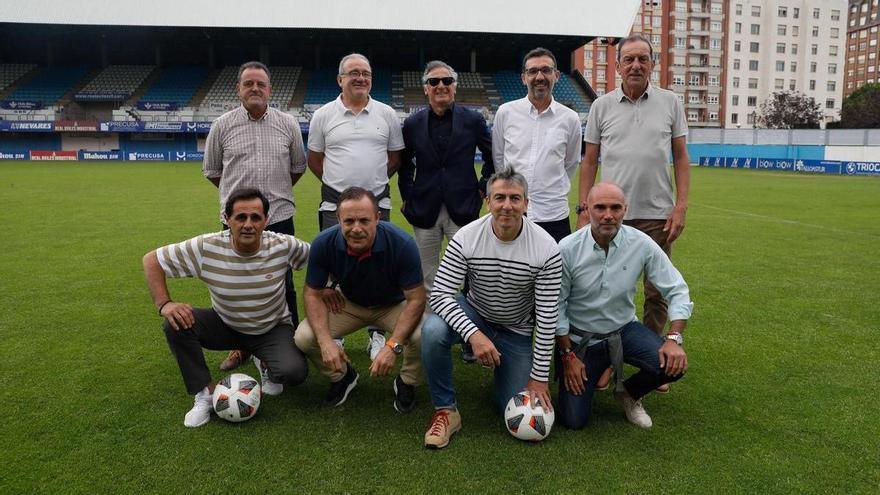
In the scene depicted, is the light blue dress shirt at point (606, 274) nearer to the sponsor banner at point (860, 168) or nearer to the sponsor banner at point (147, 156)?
the sponsor banner at point (860, 168)

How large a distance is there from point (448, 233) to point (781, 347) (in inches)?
110

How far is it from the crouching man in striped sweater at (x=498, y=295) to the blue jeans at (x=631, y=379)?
0.19 meters

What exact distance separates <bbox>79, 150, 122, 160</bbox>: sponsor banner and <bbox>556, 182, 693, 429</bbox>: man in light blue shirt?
4308cm

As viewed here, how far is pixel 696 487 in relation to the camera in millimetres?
2955

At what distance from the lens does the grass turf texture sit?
303 cm

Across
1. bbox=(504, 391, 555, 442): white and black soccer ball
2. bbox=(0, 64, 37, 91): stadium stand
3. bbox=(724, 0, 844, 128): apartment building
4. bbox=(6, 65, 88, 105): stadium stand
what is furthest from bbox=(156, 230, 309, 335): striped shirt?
bbox=(724, 0, 844, 128): apartment building

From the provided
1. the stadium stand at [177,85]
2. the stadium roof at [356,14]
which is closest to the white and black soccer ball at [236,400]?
the stadium roof at [356,14]

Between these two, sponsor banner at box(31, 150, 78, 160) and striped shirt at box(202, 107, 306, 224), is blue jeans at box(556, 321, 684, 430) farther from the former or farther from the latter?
sponsor banner at box(31, 150, 78, 160)

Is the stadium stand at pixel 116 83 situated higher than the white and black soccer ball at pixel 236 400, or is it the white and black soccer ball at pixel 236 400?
the stadium stand at pixel 116 83

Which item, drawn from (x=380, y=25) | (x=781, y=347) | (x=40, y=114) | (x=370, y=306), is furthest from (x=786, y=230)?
(x=40, y=114)

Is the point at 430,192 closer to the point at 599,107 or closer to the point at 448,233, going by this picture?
the point at 448,233

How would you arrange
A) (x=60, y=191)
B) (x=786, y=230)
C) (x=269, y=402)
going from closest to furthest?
(x=269, y=402) → (x=786, y=230) → (x=60, y=191)

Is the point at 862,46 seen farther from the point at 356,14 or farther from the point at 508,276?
the point at 508,276

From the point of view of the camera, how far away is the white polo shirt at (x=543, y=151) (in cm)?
454
